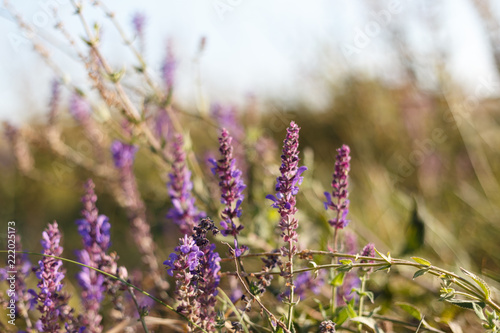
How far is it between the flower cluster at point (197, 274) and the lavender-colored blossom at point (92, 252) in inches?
7.5

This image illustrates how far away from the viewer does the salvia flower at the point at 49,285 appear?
833 millimetres

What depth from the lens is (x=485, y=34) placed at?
1.92 meters

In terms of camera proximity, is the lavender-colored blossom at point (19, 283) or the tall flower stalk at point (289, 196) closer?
the tall flower stalk at point (289, 196)

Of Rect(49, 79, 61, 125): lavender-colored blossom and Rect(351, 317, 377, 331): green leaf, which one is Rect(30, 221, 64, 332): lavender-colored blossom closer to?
Rect(351, 317, 377, 331): green leaf

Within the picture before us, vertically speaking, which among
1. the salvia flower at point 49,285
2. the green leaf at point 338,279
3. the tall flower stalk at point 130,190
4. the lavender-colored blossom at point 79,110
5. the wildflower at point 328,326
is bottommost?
the wildflower at point 328,326

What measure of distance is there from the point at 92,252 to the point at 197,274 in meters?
0.28

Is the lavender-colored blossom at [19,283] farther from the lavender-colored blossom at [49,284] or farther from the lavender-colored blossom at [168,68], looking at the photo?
the lavender-colored blossom at [168,68]

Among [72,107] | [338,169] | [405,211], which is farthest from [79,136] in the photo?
[338,169]

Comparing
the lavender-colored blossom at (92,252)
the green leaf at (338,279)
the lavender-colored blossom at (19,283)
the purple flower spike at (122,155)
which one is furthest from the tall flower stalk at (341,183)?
the purple flower spike at (122,155)

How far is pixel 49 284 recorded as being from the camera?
0.85 m

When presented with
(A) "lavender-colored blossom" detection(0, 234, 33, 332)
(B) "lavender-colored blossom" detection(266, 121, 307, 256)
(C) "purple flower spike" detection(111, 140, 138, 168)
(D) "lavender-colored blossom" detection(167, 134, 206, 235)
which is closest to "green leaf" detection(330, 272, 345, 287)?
(B) "lavender-colored blossom" detection(266, 121, 307, 256)

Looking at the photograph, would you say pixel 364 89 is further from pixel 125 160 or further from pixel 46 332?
pixel 46 332

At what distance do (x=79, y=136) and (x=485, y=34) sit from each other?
3829 millimetres

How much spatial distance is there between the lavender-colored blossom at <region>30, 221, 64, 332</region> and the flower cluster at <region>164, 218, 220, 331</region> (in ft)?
0.72
